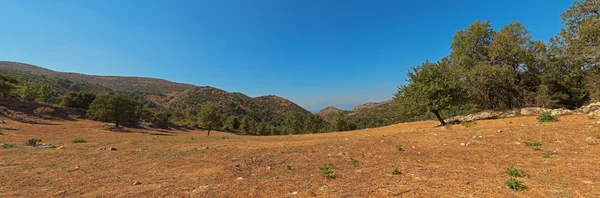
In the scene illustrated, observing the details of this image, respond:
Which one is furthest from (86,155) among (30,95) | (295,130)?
(295,130)

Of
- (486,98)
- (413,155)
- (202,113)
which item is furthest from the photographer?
(202,113)


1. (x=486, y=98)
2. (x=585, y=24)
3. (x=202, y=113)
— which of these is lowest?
(x=202, y=113)

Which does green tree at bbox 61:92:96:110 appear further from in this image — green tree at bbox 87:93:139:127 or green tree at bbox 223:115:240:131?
green tree at bbox 223:115:240:131

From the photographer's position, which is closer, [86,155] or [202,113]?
[86,155]

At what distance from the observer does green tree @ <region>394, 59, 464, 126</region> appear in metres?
22.5

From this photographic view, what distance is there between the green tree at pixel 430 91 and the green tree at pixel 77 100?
8176cm

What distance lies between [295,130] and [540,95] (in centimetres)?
6140

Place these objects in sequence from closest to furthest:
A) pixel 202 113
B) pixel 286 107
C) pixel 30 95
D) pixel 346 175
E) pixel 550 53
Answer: pixel 346 175 < pixel 550 53 < pixel 202 113 < pixel 30 95 < pixel 286 107

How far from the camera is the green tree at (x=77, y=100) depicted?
62.6 metres

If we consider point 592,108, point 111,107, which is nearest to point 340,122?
point 592,108

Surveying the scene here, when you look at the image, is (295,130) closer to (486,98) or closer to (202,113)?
(202,113)

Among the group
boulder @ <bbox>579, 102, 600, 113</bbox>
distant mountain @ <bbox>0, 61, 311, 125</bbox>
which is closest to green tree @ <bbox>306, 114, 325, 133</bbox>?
boulder @ <bbox>579, 102, 600, 113</bbox>

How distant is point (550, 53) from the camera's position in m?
28.6

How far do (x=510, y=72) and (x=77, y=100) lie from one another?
94.6m
